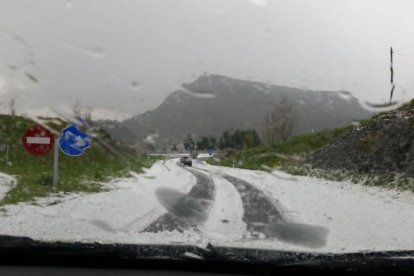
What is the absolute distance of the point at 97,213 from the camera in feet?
30.5

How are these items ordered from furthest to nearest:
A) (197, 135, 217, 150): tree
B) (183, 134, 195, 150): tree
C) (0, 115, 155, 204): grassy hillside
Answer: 1. (0, 115, 155, 204): grassy hillside
2. (197, 135, 217, 150): tree
3. (183, 134, 195, 150): tree

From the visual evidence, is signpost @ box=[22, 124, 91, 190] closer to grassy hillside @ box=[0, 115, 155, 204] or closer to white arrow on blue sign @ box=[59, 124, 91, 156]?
white arrow on blue sign @ box=[59, 124, 91, 156]

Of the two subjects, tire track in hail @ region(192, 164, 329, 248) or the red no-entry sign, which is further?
the red no-entry sign

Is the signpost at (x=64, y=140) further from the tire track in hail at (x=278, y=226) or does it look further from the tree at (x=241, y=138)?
the tire track in hail at (x=278, y=226)

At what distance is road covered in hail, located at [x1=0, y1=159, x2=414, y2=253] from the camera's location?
18.6ft

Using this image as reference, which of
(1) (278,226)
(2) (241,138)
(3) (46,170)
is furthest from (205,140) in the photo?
(3) (46,170)

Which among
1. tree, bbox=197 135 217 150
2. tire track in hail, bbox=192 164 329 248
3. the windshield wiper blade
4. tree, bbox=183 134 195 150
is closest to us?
the windshield wiper blade

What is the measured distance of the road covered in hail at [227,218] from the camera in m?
5.68

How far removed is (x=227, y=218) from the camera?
874cm

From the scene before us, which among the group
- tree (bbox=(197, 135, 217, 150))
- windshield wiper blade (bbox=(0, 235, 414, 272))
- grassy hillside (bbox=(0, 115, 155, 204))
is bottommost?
grassy hillside (bbox=(0, 115, 155, 204))

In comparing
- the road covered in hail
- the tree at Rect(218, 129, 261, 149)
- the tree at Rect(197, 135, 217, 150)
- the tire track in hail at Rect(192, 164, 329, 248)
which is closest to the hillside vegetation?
the road covered in hail

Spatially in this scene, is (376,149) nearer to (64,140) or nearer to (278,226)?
(278,226)

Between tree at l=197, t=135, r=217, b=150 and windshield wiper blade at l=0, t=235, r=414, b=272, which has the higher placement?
tree at l=197, t=135, r=217, b=150

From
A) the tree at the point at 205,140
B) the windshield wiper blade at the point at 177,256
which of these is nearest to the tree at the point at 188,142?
the tree at the point at 205,140
